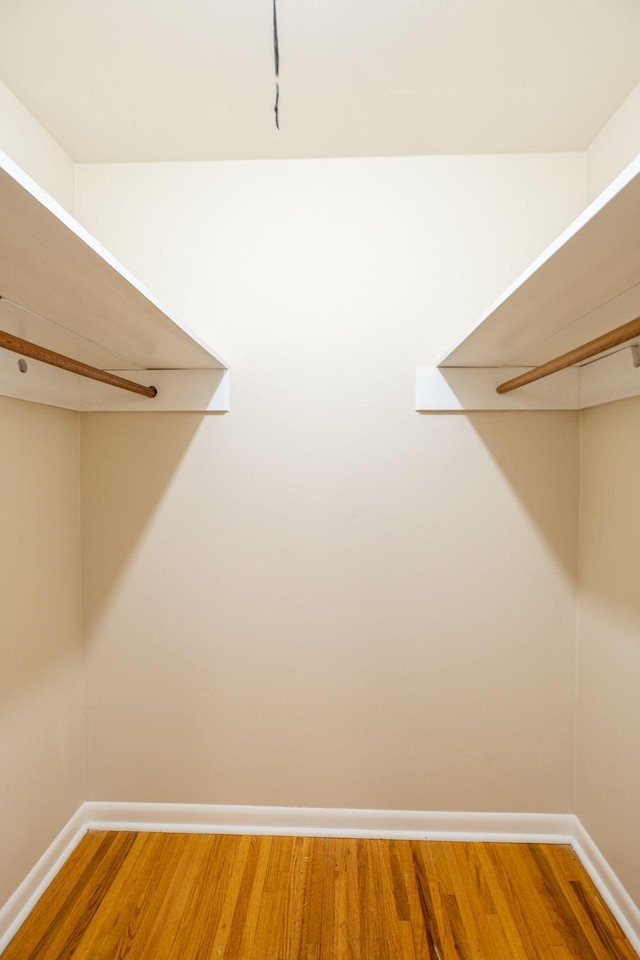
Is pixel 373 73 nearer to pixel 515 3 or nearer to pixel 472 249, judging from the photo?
pixel 515 3

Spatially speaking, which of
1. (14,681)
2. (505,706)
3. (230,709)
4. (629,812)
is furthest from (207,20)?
(629,812)

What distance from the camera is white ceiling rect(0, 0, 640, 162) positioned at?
3.80 ft

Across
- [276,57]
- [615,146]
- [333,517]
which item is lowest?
[333,517]

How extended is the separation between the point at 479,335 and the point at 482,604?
35.3 inches

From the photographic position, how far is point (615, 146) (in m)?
1.46

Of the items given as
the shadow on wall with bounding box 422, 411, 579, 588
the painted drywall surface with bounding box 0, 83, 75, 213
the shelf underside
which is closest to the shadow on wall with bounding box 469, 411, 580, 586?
the shadow on wall with bounding box 422, 411, 579, 588

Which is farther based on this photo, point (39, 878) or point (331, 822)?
point (331, 822)

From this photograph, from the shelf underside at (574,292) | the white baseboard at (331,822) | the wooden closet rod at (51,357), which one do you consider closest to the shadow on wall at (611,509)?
the shelf underside at (574,292)

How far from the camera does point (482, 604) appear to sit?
168 centimetres

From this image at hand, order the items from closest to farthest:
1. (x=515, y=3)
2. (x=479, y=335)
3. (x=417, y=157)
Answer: (x=515, y=3) → (x=479, y=335) → (x=417, y=157)

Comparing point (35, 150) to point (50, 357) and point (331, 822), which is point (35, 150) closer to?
point (50, 357)

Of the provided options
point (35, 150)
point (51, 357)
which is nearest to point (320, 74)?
point (35, 150)

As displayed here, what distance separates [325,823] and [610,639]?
43.8 inches

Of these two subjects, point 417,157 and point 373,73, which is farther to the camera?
point 417,157
